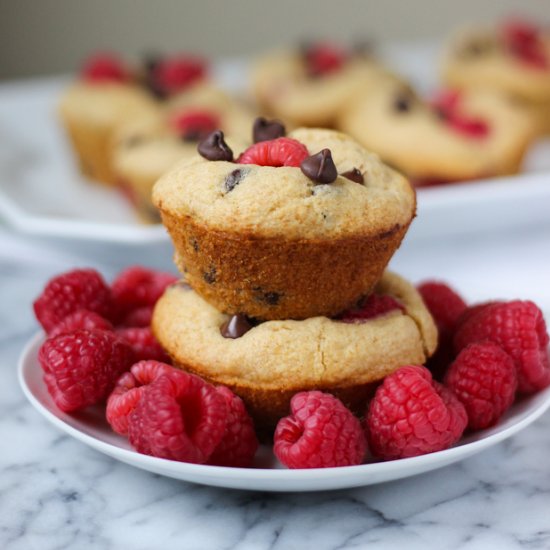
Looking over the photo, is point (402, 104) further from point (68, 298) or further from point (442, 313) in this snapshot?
point (68, 298)

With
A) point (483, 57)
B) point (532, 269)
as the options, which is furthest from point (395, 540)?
point (483, 57)

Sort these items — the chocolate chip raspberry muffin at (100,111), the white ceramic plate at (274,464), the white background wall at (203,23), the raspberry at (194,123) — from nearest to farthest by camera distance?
the white ceramic plate at (274,464), the raspberry at (194,123), the chocolate chip raspberry muffin at (100,111), the white background wall at (203,23)

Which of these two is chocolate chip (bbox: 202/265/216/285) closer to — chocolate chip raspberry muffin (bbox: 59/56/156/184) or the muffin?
the muffin

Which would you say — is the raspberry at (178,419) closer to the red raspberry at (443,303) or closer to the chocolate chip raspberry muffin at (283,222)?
the chocolate chip raspberry muffin at (283,222)

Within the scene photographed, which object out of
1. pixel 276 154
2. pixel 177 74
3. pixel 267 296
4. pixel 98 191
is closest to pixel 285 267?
pixel 267 296

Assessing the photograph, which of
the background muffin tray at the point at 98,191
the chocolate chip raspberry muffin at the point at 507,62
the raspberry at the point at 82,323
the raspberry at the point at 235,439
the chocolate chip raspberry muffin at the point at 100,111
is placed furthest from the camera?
the chocolate chip raspberry muffin at the point at 507,62

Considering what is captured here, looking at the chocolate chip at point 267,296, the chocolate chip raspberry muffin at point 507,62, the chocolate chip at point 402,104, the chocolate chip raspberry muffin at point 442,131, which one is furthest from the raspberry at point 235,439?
the chocolate chip raspberry muffin at point 507,62
